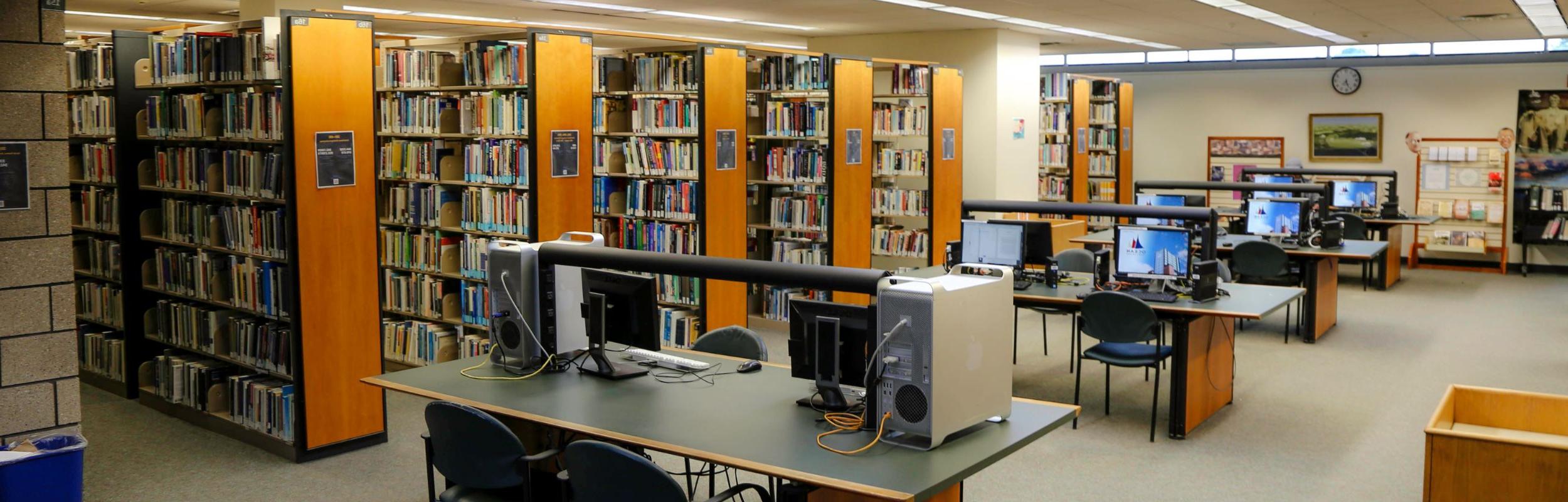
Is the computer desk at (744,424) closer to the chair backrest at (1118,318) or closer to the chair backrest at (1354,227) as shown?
the chair backrest at (1118,318)

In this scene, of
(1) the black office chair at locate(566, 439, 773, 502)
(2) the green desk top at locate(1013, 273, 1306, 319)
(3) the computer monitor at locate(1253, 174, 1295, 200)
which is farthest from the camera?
(3) the computer monitor at locate(1253, 174, 1295, 200)

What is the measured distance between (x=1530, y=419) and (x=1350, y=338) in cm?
444

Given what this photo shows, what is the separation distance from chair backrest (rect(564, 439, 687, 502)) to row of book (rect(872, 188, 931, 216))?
6.50 metres

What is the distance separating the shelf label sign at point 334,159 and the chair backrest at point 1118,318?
3.84 metres

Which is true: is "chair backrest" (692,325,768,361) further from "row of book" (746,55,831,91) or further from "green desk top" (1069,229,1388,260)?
"green desk top" (1069,229,1388,260)

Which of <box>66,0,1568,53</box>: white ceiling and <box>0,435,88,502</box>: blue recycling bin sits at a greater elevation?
<box>66,0,1568,53</box>: white ceiling

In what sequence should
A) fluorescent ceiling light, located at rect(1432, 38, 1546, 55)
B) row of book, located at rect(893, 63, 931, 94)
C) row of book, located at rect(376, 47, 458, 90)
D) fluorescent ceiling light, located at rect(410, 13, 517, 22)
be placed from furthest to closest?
fluorescent ceiling light, located at rect(1432, 38, 1546, 55) < fluorescent ceiling light, located at rect(410, 13, 517, 22) < row of book, located at rect(893, 63, 931, 94) < row of book, located at rect(376, 47, 458, 90)

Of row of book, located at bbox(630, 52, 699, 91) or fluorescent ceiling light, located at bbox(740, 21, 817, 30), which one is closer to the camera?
row of book, located at bbox(630, 52, 699, 91)

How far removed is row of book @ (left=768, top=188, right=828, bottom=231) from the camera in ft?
29.2

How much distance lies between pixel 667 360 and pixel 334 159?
2167mm

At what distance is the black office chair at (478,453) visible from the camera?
366 cm

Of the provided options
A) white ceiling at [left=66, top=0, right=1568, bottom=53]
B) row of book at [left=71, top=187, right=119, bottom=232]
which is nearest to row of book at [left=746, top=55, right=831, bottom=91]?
white ceiling at [left=66, top=0, right=1568, bottom=53]

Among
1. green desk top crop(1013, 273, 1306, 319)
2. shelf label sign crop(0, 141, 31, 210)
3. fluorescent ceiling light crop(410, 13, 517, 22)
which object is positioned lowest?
green desk top crop(1013, 273, 1306, 319)

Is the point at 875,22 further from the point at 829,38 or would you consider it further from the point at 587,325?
the point at 587,325
